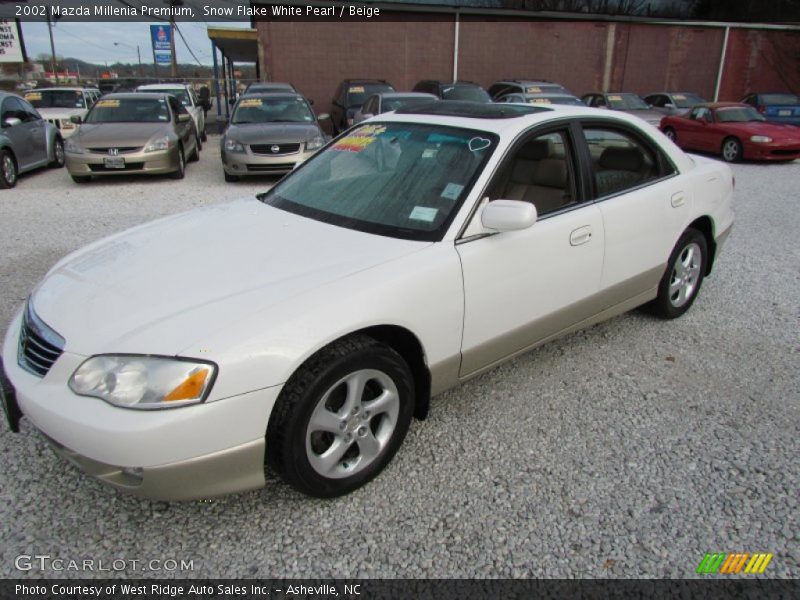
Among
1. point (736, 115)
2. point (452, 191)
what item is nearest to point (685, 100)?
point (736, 115)

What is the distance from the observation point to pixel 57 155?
11492mm

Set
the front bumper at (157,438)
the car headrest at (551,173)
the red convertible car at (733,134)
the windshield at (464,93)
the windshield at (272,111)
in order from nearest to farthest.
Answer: the front bumper at (157,438)
the car headrest at (551,173)
the windshield at (272,111)
the red convertible car at (733,134)
the windshield at (464,93)

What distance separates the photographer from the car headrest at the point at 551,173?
11.1ft

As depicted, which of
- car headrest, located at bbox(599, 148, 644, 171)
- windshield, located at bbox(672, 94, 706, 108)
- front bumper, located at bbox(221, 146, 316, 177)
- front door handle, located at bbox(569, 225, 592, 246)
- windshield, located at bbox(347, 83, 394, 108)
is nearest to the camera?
front door handle, located at bbox(569, 225, 592, 246)

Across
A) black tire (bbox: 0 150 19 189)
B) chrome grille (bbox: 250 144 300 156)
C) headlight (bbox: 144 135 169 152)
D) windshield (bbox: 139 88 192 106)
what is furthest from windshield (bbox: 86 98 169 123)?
windshield (bbox: 139 88 192 106)

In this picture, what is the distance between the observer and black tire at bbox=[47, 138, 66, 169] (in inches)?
448

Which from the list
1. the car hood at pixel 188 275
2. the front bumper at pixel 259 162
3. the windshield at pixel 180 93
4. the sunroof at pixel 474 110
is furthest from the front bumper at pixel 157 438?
the windshield at pixel 180 93

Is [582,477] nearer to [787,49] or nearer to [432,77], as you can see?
[432,77]

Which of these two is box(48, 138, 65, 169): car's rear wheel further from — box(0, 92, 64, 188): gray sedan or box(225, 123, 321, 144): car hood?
box(225, 123, 321, 144): car hood

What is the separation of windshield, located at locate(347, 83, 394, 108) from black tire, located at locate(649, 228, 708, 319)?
12.9 meters

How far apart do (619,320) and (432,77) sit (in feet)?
68.7

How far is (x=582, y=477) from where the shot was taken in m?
2.68

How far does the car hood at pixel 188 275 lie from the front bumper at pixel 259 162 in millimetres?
6552

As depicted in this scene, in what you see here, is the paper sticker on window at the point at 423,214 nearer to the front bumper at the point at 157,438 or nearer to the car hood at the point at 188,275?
the car hood at the point at 188,275
